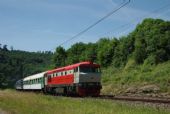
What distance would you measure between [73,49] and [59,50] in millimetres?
7935

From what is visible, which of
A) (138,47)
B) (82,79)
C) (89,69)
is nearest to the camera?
(82,79)

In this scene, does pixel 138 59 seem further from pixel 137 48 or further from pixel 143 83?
pixel 143 83

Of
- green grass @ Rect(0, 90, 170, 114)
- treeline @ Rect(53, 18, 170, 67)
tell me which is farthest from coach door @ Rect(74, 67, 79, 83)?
treeline @ Rect(53, 18, 170, 67)

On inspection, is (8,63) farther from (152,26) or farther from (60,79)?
(60,79)

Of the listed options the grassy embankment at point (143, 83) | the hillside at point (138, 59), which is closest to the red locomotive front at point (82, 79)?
the grassy embankment at point (143, 83)

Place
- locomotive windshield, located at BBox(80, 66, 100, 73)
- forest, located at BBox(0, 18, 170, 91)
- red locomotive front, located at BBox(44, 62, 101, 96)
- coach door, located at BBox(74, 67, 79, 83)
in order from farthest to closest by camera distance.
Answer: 1. forest, located at BBox(0, 18, 170, 91)
2. locomotive windshield, located at BBox(80, 66, 100, 73)
3. coach door, located at BBox(74, 67, 79, 83)
4. red locomotive front, located at BBox(44, 62, 101, 96)

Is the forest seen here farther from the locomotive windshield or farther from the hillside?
the locomotive windshield

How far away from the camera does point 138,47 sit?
65500 mm

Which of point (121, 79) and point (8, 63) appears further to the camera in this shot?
point (8, 63)

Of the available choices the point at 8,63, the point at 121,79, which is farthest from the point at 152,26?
the point at 8,63

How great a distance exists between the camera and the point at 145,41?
6525 centimetres

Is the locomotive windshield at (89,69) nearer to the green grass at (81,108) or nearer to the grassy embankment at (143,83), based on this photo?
the grassy embankment at (143,83)

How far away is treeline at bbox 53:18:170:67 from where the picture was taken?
6006 centimetres

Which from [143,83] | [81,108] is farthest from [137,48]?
[81,108]
